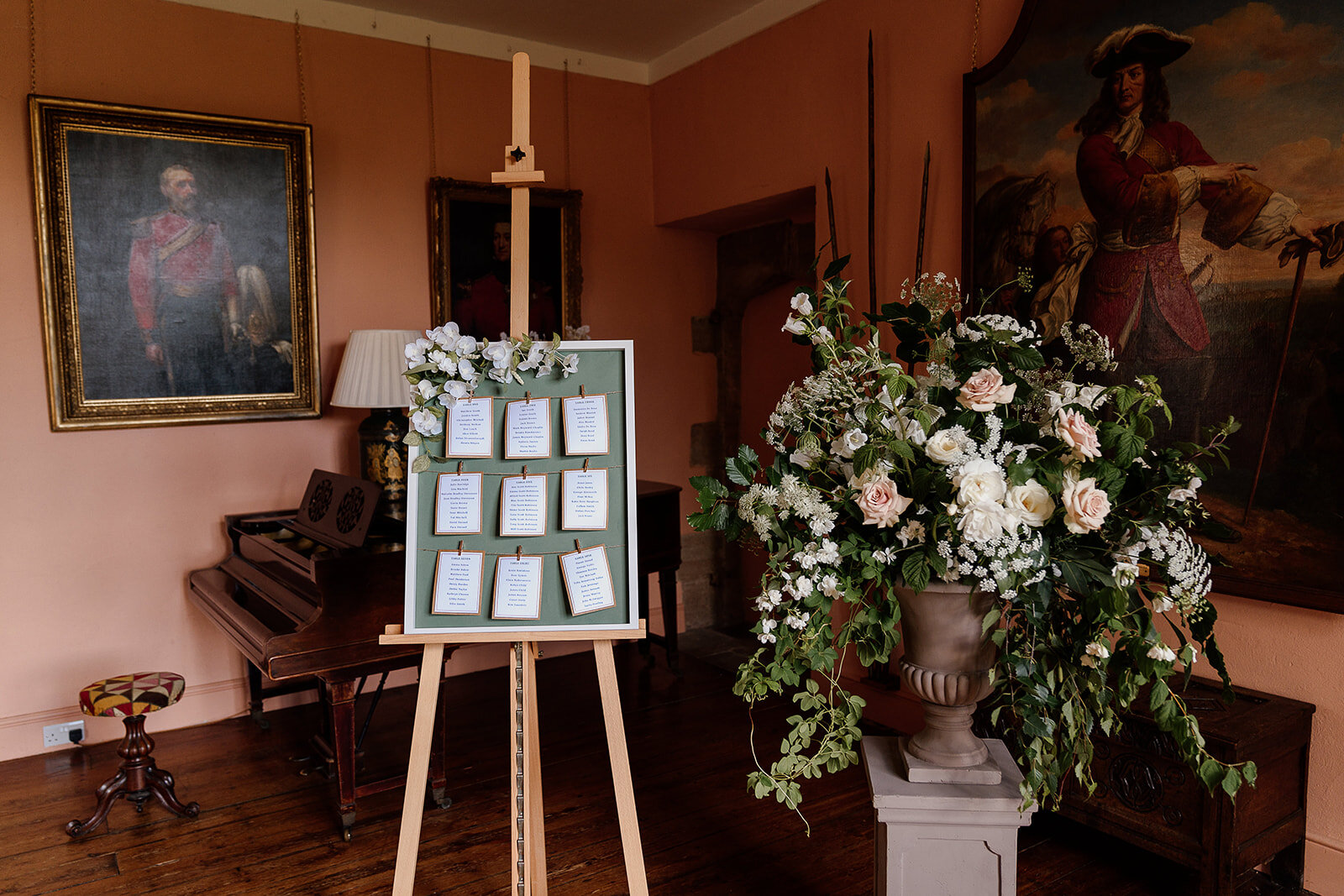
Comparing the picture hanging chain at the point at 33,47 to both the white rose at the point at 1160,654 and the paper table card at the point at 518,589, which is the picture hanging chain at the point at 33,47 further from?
the white rose at the point at 1160,654

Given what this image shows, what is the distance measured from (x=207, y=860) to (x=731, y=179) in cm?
363

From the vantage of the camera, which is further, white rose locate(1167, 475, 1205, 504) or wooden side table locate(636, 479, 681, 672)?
wooden side table locate(636, 479, 681, 672)

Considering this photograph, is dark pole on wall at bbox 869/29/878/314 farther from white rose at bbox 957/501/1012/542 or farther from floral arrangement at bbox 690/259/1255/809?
white rose at bbox 957/501/1012/542

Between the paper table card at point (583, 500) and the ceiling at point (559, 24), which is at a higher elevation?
the ceiling at point (559, 24)

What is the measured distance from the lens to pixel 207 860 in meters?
2.87

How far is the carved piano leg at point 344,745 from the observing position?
293 cm

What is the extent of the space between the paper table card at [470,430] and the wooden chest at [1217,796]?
1.96 m

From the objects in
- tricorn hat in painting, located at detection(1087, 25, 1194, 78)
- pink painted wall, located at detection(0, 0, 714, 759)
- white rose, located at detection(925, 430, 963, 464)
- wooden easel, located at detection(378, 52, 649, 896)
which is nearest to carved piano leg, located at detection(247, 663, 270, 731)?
pink painted wall, located at detection(0, 0, 714, 759)

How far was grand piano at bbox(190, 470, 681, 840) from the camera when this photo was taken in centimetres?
284

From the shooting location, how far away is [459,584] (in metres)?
2.25

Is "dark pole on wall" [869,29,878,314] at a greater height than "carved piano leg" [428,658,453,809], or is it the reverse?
"dark pole on wall" [869,29,878,314]

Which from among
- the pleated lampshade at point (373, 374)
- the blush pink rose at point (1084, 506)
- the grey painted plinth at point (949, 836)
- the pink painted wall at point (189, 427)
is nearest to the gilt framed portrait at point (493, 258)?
the pink painted wall at point (189, 427)

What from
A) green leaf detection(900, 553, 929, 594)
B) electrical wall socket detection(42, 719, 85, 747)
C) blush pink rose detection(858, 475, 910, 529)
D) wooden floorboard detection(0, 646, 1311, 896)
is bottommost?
wooden floorboard detection(0, 646, 1311, 896)

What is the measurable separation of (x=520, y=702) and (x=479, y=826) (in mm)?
1030
